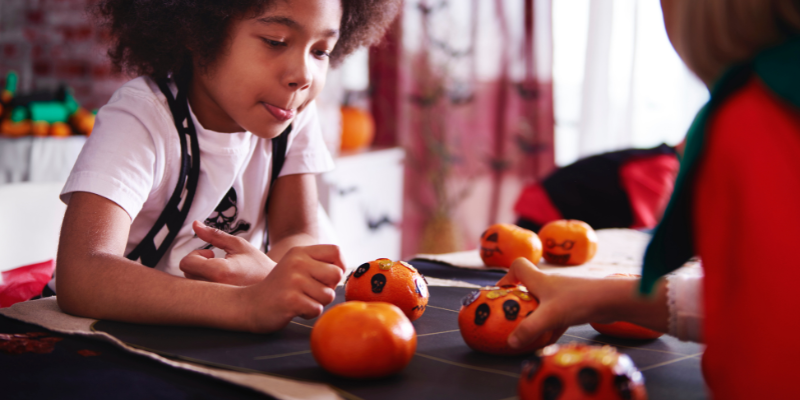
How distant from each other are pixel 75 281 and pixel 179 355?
256 mm

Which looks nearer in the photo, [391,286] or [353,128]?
[391,286]

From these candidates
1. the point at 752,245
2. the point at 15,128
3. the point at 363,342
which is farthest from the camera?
the point at 15,128

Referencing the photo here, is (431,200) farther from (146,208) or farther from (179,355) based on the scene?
(179,355)

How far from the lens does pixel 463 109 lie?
3.12 metres

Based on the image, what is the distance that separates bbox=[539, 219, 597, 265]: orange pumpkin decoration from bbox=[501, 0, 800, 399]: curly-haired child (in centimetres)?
61

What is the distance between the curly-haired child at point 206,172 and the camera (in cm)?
70

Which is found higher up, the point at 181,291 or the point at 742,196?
the point at 742,196

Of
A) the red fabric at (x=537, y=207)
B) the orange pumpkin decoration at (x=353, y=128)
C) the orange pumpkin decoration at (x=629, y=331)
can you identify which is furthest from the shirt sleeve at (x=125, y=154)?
the orange pumpkin decoration at (x=353, y=128)

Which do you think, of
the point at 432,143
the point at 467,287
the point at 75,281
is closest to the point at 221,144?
the point at 75,281

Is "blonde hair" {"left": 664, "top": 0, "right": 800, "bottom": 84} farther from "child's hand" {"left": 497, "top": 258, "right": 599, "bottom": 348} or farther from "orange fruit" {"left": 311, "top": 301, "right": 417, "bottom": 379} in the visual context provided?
"orange fruit" {"left": 311, "top": 301, "right": 417, "bottom": 379}

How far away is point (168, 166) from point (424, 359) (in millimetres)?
610

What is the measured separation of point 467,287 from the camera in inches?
36.6

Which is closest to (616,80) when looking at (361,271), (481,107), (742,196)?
(481,107)

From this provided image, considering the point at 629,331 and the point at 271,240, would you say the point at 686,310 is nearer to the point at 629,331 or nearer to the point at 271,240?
the point at 629,331
